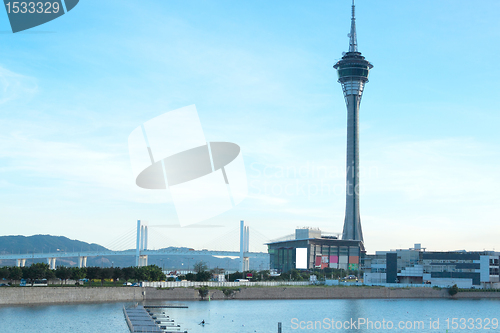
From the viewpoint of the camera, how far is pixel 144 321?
57.9m

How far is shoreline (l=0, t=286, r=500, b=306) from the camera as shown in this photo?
7169 centimetres

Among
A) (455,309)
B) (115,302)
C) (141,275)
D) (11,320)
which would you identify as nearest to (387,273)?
(455,309)

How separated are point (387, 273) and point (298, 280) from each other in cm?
2018

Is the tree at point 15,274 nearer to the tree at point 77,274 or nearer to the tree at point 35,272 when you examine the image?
the tree at point 35,272

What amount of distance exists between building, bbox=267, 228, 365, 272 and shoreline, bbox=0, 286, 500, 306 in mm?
71512

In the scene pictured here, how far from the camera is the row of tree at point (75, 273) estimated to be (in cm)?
7981

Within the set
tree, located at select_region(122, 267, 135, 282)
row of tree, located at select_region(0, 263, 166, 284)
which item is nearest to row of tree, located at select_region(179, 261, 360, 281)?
row of tree, located at select_region(0, 263, 166, 284)

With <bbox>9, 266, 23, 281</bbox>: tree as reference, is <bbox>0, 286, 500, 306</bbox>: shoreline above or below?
below

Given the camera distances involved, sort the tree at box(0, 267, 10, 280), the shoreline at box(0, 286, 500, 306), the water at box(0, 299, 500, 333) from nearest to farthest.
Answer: the water at box(0, 299, 500, 333) < the shoreline at box(0, 286, 500, 306) < the tree at box(0, 267, 10, 280)

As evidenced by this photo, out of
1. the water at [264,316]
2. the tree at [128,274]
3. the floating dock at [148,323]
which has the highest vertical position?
the tree at [128,274]

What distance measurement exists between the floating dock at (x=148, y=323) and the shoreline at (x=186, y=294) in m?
13.9

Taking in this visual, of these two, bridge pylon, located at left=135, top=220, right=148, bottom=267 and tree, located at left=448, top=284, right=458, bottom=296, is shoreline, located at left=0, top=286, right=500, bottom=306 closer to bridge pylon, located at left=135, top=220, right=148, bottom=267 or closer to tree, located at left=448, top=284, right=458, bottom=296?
tree, located at left=448, top=284, right=458, bottom=296

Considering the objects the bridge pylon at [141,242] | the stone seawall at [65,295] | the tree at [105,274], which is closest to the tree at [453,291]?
the stone seawall at [65,295]

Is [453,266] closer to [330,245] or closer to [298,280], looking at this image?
[298,280]
